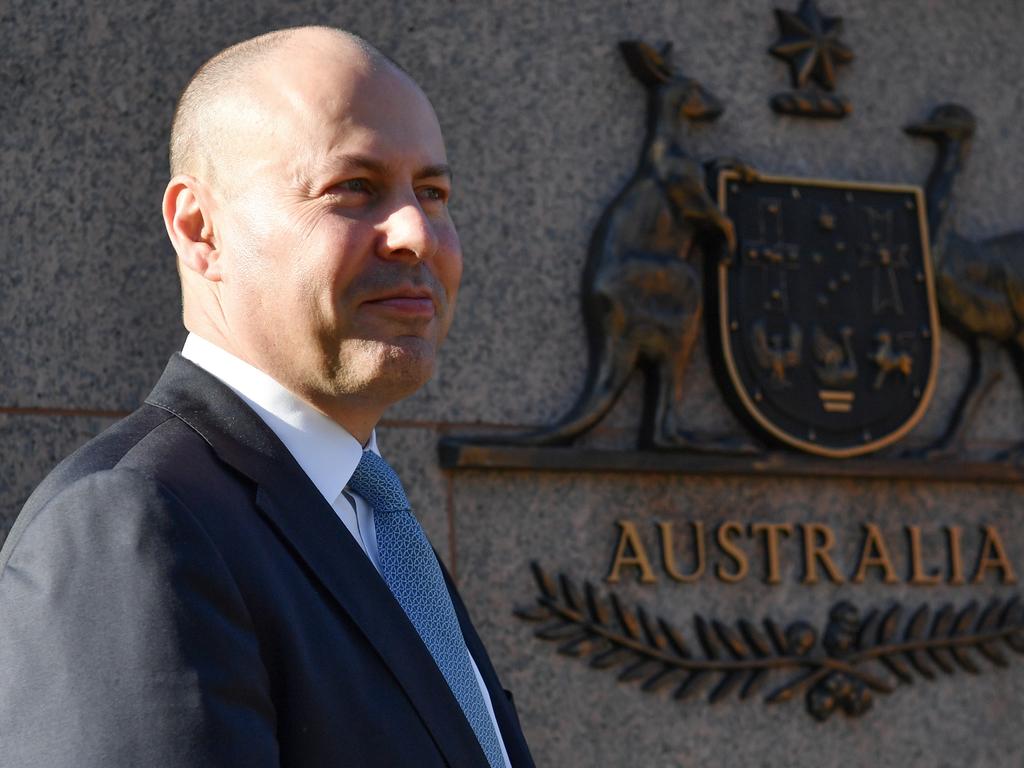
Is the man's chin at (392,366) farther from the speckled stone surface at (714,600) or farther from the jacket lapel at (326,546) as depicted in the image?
the speckled stone surface at (714,600)

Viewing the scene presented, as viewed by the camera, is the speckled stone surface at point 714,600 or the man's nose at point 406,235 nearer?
the man's nose at point 406,235

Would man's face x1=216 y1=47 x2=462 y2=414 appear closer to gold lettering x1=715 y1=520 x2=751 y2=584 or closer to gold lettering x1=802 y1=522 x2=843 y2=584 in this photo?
gold lettering x1=715 y1=520 x2=751 y2=584

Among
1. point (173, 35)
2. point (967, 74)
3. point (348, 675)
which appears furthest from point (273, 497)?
point (967, 74)

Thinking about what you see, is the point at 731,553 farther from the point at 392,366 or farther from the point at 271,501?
the point at 271,501

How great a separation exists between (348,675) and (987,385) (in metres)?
2.74

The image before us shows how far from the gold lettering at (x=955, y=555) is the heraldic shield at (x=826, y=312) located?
0.28m

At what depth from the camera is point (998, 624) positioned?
3559 mm

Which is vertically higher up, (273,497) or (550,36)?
(550,36)

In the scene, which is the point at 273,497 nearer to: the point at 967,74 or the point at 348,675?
the point at 348,675

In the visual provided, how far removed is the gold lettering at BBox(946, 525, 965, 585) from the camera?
139 inches

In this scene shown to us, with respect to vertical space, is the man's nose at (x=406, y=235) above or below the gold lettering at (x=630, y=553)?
above

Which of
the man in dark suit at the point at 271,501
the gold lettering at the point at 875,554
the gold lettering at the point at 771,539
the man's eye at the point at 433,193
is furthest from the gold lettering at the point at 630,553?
the man's eye at the point at 433,193

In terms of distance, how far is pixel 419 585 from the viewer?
63.4 inches

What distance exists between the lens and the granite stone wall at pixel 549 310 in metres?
2.89
